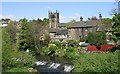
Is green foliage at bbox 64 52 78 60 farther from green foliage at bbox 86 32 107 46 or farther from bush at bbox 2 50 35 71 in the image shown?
bush at bbox 2 50 35 71

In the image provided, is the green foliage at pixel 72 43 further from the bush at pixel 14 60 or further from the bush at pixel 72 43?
the bush at pixel 14 60

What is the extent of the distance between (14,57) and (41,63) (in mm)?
7312

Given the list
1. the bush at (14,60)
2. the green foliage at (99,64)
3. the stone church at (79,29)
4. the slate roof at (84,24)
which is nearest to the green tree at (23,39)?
the stone church at (79,29)

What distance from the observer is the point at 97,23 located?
52.9 meters

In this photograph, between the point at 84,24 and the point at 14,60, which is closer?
the point at 14,60

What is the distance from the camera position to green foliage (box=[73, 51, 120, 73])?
22.7m

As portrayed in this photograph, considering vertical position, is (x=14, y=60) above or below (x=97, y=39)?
below

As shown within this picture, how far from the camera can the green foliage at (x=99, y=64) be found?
2273 centimetres

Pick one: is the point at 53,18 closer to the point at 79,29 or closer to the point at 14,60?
the point at 79,29

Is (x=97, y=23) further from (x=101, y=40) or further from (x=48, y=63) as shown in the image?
(x=48, y=63)

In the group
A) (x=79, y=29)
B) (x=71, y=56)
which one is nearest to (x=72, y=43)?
(x=79, y=29)

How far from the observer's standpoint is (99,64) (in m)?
23.5

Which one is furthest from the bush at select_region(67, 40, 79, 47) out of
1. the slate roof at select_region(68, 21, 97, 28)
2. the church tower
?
the church tower

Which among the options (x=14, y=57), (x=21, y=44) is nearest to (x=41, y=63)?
(x=14, y=57)
